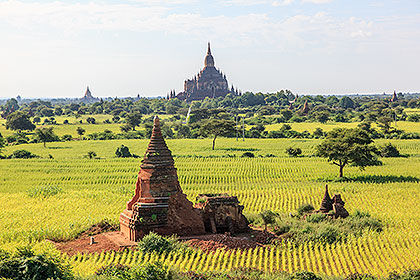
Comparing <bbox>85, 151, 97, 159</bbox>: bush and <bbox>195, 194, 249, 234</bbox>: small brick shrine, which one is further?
<bbox>85, 151, 97, 159</bbox>: bush

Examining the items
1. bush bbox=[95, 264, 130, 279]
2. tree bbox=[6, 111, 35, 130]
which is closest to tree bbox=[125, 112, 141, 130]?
tree bbox=[6, 111, 35, 130]

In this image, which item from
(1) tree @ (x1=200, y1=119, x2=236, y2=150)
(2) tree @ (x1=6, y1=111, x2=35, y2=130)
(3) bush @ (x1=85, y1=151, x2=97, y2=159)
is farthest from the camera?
(2) tree @ (x1=6, y1=111, x2=35, y2=130)

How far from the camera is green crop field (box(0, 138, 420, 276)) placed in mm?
22183

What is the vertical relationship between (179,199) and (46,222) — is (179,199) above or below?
above

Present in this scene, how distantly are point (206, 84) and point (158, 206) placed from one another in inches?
6416

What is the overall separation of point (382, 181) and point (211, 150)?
29791 mm

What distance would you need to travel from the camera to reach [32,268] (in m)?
17.5

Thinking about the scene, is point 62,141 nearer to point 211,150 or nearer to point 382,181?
point 211,150

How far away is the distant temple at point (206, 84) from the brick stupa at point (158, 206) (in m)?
161

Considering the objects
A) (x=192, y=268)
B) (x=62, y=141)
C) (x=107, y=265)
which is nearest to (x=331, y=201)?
(x=192, y=268)

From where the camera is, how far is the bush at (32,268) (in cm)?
1736

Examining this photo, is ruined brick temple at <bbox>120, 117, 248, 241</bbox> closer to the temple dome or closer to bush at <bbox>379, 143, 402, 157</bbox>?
bush at <bbox>379, 143, 402, 157</bbox>

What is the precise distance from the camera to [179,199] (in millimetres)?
25609

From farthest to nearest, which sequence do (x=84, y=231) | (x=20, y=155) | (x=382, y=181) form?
1. (x=20, y=155)
2. (x=382, y=181)
3. (x=84, y=231)
